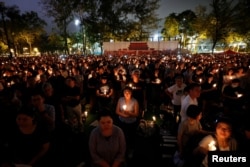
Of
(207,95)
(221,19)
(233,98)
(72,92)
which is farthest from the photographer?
(221,19)

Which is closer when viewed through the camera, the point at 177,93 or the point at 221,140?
the point at 221,140

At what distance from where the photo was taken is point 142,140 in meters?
6.24

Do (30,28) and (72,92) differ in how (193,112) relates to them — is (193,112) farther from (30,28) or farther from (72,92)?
(30,28)

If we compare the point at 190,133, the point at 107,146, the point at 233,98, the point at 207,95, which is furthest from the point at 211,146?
the point at 207,95

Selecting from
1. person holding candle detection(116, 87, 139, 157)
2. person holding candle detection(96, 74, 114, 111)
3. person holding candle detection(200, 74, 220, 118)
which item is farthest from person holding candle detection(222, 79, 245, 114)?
person holding candle detection(96, 74, 114, 111)

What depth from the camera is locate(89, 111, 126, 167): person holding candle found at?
4492 mm

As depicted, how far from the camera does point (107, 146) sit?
4.51 metres

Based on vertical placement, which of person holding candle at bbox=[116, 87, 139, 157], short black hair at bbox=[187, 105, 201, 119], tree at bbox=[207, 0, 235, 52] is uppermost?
tree at bbox=[207, 0, 235, 52]

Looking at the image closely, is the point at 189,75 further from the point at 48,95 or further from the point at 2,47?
the point at 2,47

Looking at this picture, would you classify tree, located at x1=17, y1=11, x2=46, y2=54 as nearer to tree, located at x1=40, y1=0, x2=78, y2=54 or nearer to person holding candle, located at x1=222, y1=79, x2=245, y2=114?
tree, located at x1=40, y1=0, x2=78, y2=54

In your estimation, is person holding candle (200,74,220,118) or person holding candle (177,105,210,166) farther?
person holding candle (200,74,220,118)

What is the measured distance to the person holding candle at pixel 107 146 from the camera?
14.7 feet

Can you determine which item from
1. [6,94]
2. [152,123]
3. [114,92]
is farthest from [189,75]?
[6,94]

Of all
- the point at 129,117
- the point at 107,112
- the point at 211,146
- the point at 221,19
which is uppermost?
the point at 221,19
